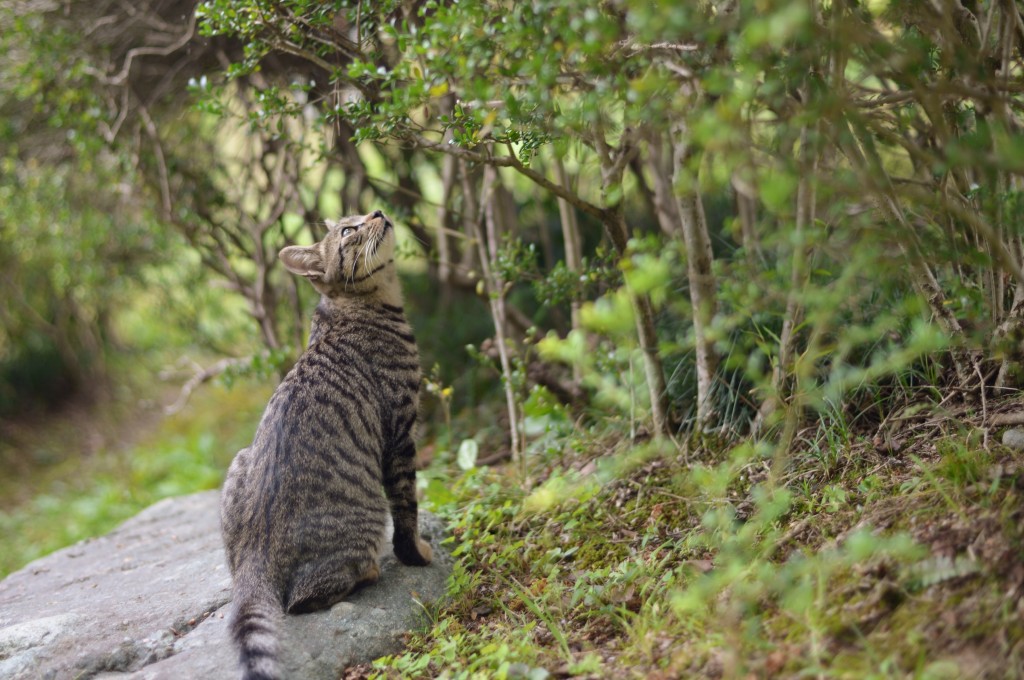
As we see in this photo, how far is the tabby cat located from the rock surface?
0.12 m

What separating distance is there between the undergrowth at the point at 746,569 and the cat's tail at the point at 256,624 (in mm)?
407

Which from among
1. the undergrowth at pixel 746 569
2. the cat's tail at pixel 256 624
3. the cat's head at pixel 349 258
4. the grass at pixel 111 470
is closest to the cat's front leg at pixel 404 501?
the undergrowth at pixel 746 569

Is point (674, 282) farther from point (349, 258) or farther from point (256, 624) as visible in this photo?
point (256, 624)

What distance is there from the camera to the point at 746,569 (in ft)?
9.49

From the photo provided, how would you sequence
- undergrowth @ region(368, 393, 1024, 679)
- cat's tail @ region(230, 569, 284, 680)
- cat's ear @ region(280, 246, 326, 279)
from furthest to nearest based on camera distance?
cat's ear @ region(280, 246, 326, 279) < cat's tail @ region(230, 569, 284, 680) < undergrowth @ region(368, 393, 1024, 679)

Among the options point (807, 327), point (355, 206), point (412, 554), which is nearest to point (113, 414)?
point (355, 206)

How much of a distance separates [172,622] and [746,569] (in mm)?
2389

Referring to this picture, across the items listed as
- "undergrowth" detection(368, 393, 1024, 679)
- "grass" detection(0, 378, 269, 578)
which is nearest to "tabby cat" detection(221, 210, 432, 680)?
"undergrowth" detection(368, 393, 1024, 679)

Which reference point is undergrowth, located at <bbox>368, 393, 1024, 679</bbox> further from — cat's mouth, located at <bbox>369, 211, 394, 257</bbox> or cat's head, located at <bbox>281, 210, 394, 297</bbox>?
cat's mouth, located at <bbox>369, 211, 394, 257</bbox>

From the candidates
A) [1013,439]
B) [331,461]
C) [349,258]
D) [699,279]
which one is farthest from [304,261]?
[1013,439]

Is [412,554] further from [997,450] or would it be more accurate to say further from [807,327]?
[997,450]

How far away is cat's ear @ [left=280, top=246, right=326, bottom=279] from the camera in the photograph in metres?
4.00

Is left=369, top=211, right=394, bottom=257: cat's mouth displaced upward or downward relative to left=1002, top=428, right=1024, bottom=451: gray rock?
upward

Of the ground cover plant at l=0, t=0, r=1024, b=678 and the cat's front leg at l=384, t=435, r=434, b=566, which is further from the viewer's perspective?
the cat's front leg at l=384, t=435, r=434, b=566
